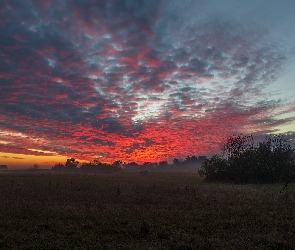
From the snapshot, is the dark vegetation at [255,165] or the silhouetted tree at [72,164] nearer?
the dark vegetation at [255,165]

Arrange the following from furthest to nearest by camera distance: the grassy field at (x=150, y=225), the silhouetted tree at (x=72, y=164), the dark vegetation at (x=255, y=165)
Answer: the silhouetted tree at (x=72, y=164) → the dark vegetation at (x=255, y=165) → the grassy field at (x=150, y=225)

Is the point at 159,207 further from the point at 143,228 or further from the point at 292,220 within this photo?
the point at 292,220

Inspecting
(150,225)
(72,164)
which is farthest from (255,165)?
(72,164)

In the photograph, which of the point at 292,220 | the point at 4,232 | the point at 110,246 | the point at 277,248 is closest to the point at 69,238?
the point at 110,246

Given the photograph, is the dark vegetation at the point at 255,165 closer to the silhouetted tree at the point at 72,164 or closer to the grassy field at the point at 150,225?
the grassy field at the point at 150,225

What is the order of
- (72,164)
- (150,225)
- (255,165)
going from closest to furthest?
(150,225), (255,165), (72,164)

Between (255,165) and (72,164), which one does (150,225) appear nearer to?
(255,165)

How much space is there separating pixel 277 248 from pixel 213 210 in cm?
739

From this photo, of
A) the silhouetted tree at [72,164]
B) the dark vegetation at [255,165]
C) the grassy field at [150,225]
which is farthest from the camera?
the silhouetted tree at [72,164]

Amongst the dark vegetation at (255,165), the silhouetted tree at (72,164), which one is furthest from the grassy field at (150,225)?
the silhouetted tree at (72,164)

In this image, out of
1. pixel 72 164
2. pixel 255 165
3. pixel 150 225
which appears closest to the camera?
pixel 150 225

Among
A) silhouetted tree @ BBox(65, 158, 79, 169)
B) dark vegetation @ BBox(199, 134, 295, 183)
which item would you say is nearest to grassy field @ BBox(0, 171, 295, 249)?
dark vegetation @ BBox(199, 134, 295, 183)

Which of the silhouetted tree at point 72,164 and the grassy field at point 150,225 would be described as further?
the silhouetted tree at point 72,164

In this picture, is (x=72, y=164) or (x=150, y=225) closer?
(x=150, y=225)
